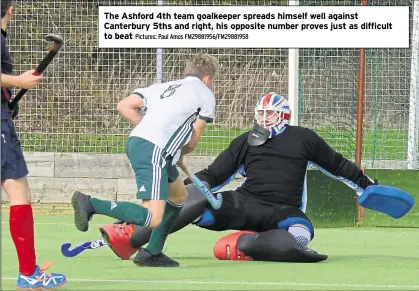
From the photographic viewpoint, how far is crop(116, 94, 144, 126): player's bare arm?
8.09 m

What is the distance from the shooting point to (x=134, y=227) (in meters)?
8.62

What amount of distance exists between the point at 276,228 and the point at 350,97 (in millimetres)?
4311

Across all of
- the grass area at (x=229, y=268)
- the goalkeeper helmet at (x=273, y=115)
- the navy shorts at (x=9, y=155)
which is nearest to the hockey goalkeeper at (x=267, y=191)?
the goalkeeper helmet at (x=273, y=115)

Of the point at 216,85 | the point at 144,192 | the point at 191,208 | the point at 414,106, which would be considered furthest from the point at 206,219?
the point at 216,85

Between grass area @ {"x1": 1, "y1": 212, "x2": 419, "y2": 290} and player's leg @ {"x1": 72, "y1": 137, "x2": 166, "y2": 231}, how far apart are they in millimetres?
352

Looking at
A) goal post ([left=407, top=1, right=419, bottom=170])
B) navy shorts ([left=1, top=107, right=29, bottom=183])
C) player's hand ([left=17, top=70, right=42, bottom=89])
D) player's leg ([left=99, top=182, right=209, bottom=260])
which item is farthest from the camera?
goal post ([left=407, top=1, right=419, bottom=170])

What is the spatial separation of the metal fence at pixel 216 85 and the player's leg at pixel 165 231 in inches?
184

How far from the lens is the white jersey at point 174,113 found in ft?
26.3

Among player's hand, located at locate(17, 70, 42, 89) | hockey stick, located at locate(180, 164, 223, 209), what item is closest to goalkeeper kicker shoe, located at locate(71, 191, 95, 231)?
hockey stick, located at locate(180, 164, 223, 209)

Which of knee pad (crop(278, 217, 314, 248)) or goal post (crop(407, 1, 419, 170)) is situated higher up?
goal post (crop(407, 1, 419, 170))

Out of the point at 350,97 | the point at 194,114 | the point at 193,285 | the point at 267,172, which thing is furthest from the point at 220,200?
the point at 350,97

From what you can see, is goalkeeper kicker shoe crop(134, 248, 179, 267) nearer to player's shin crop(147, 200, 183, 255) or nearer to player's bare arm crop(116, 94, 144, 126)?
player's shin crop(147, 200, 183, 255)

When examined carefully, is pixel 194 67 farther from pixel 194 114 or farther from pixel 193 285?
pixel 193 285

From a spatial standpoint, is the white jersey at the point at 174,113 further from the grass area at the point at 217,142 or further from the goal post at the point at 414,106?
the goal post at the point at 414,106
